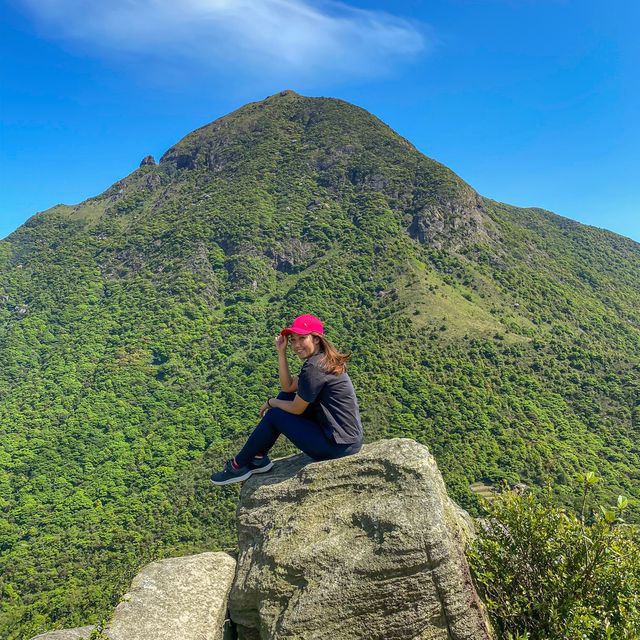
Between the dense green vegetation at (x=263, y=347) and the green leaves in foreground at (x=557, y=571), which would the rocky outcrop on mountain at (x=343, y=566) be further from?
the dense green vegetation at (x=263, y=347)

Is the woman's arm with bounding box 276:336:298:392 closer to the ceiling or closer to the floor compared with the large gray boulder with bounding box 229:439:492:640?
closer to the ceiling

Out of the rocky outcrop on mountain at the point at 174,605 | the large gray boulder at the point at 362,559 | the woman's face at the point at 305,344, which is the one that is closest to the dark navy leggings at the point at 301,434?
the large gray boulder at the point at 362,559

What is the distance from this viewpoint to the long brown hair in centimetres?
739

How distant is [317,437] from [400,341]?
9987cm

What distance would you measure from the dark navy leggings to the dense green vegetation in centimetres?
2274

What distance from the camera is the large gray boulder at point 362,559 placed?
571 centimetres

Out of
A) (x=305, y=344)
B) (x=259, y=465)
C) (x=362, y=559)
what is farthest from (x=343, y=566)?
(x=305, y=344)

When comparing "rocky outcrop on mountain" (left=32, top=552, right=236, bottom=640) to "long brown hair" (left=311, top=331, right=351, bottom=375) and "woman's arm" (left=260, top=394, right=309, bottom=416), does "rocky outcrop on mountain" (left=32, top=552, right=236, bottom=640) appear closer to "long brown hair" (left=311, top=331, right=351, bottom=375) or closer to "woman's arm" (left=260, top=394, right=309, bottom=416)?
"woman's arm" (left=260, top=394, right=309, bottom=416)

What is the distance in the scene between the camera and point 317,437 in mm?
7570

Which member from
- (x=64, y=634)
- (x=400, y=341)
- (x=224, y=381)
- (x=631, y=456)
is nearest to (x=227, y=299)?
(x=224, y=381)

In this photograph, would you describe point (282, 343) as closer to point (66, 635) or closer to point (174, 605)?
point (174, 605)

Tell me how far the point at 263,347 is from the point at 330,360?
11747 cm

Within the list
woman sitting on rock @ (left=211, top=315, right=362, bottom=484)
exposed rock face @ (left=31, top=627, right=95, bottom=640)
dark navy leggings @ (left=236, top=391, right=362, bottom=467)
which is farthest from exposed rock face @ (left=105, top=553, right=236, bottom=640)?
woman sitting on rock @ (left=211, top=315, right=362, bottom=484)

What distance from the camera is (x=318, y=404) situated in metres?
7.53
